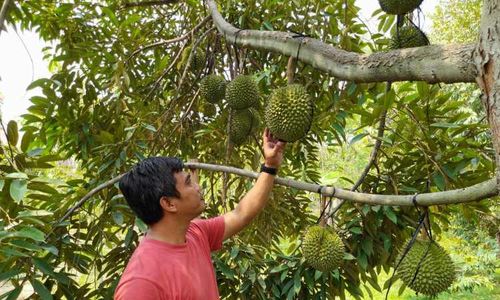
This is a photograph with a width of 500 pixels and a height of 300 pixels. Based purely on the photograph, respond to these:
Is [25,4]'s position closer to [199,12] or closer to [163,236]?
[199,12]

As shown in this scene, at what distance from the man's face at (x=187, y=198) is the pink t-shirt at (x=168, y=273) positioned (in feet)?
0.36

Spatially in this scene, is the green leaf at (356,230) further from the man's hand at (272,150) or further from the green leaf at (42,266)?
the green leaf at (42,266)

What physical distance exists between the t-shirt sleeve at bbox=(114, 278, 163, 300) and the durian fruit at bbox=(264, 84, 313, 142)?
0.60 m

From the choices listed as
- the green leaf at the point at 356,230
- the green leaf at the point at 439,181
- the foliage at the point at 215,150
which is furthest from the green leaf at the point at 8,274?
the green leaf at the point at 439,181

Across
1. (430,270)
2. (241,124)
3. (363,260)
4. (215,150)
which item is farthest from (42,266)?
(215,150)

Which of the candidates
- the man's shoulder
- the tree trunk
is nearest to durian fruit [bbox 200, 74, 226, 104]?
the man's shoulder

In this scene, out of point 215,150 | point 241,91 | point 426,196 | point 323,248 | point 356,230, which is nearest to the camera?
point 426,196

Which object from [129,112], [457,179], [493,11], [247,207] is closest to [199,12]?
[129,112]

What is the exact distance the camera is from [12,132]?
62.2 inches

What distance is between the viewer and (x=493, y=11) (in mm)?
733

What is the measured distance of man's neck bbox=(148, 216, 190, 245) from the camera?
1.44m

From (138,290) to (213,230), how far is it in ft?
1.81

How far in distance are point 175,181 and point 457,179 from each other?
1.13m

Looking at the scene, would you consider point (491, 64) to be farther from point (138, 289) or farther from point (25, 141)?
point (25, 141)
